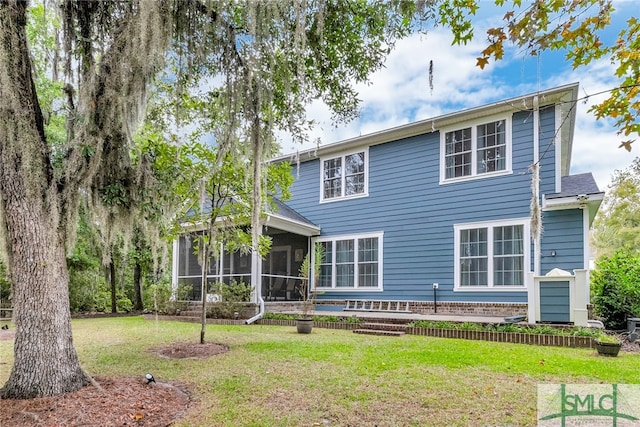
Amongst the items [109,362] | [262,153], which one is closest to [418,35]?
[262,153]

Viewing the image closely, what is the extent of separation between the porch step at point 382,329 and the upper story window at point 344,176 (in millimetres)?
4330

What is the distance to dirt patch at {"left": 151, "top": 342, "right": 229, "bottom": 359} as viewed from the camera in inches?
240

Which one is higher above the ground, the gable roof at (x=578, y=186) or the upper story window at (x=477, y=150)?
the upper story window at (x=477, y=150)

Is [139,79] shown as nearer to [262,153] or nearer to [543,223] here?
[262,153]

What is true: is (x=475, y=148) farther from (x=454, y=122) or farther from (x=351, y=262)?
(x=351, y=262)

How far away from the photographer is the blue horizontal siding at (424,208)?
9.58 metres

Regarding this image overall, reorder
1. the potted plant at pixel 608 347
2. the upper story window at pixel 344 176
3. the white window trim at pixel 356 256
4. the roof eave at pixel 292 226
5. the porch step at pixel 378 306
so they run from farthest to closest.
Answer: the upper story window at pixel 344 176
the white window trim at pixel 356 256
the roof eave at pixel 292 226
the porch step at pixel 378 306
the potted plant at pixel 608 347

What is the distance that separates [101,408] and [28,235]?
1749 millimetres

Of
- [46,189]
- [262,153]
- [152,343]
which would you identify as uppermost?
[262,153]

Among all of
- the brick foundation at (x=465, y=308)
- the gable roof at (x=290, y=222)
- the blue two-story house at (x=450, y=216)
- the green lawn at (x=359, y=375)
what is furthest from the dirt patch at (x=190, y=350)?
the brick foundation at (x=465, y=308)

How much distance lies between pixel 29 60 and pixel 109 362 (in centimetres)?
398

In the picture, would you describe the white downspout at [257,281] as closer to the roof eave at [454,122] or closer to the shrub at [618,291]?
the roof eave at [454,122]

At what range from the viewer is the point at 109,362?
5.61m

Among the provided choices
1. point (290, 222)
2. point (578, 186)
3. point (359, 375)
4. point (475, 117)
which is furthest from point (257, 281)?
point (578, 186)
